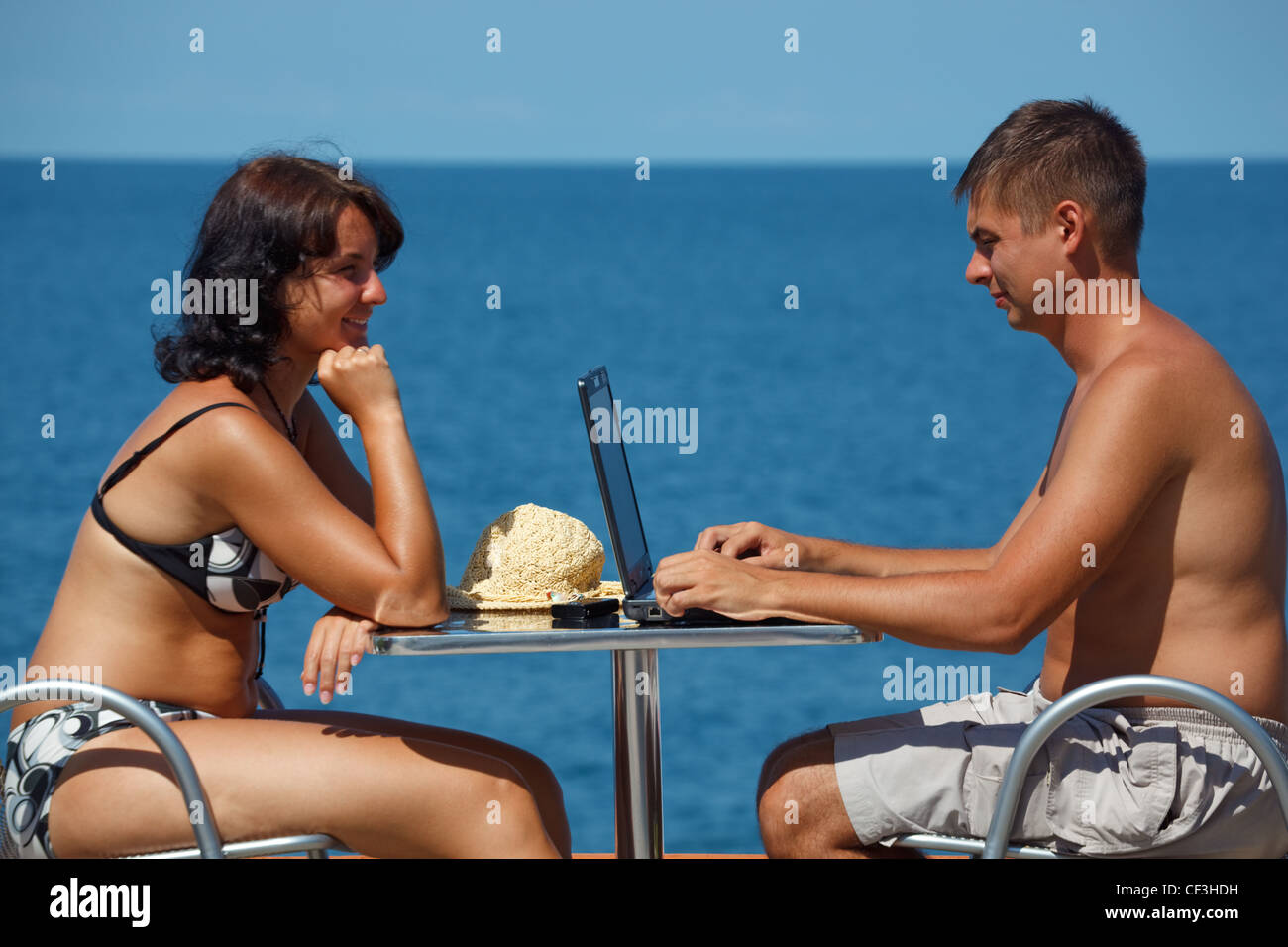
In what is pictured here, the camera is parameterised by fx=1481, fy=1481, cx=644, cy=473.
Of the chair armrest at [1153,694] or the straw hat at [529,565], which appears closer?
the chair armrest at [1153,694]

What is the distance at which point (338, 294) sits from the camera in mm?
2791

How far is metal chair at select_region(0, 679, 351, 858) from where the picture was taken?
2.26m

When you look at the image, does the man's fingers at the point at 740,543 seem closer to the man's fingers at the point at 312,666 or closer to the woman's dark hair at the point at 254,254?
the man's fingers at the point at 312,666

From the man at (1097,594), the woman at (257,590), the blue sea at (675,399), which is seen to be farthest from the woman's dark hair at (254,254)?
the man at (1097,594)

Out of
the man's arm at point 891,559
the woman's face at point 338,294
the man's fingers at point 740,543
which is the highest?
the woman's face at point 338,294

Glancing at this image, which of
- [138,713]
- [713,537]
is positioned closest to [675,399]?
[713,537]

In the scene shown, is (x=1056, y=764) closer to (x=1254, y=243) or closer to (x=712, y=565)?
(x=712, y=565)

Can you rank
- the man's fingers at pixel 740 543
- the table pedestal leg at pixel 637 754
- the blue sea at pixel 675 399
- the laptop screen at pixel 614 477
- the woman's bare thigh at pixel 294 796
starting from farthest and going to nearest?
the blue sea at pixel 675 399, the man's fingers at pixel 740 543, the table pedestal leg at pixel 637 754, the laptop screen at pixel 614 477, the woman's bare thigh at pixel 294 796

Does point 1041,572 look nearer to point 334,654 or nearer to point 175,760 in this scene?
point 334,654

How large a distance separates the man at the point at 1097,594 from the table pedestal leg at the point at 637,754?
0.25 meters

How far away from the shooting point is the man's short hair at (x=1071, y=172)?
2.67 m

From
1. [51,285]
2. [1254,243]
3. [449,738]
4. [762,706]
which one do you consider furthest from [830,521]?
[1254,243]

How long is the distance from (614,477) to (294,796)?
2.69ft

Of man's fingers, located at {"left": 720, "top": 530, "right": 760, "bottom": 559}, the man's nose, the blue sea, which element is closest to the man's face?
the man's nose
